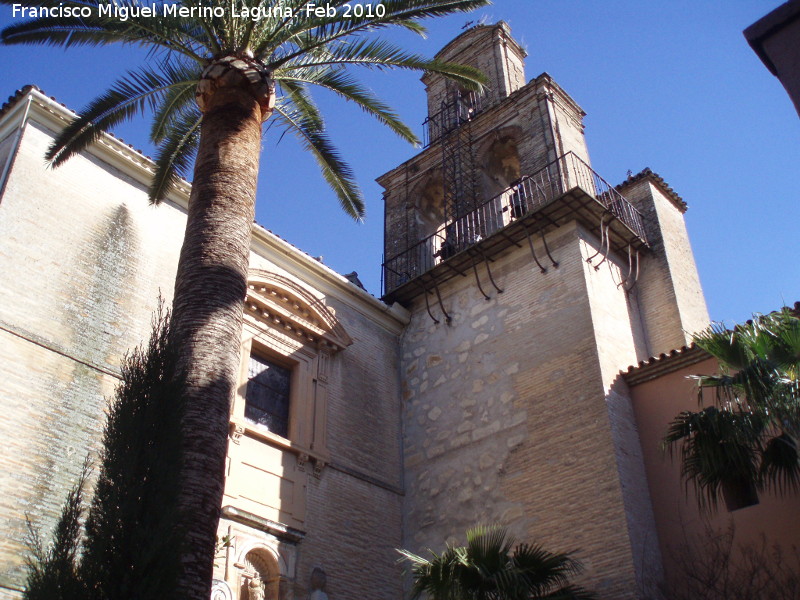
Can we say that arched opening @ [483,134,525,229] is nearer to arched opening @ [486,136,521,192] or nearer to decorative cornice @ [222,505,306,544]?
arched opening @ [486,136,521,192]

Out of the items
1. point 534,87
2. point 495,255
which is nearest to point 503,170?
point 534,87

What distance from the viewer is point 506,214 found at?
16.3 metres

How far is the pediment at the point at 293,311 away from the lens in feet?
42.3

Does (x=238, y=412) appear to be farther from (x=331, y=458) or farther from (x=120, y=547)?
(x=120, y=547)

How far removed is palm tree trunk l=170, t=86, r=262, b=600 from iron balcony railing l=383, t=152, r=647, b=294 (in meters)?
5.94

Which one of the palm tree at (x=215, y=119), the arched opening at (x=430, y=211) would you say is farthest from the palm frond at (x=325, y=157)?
the arched opening at (x=430, y=211)

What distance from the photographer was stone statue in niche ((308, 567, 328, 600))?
11023 mm

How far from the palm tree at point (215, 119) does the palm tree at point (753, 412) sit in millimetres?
4559

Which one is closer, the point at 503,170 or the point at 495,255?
the point at 495,255

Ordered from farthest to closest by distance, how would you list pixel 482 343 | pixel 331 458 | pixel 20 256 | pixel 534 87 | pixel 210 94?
pixel 534 87, pixel 482 343, pixel 331 458, pixel 20 256, pixel 210 94

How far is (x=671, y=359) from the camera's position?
11.7 meters

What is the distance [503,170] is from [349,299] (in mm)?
4830

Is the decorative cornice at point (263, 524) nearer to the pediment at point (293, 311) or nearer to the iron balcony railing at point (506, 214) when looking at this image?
the pediment at point (293, 311)

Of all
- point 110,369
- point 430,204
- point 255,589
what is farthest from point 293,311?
point 430,204
